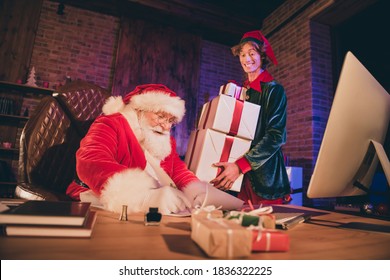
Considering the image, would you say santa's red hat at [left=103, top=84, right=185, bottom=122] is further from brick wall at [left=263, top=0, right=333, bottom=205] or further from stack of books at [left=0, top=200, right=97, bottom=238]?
brick wall at [left=263, top=0, right=333, bottom=205]

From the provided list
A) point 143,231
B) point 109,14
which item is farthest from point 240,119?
point 109,14

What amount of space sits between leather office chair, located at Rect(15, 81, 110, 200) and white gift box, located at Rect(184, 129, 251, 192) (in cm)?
74

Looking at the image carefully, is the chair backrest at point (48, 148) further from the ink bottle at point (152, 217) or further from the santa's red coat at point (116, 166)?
the ink bottle at point (152, 217)

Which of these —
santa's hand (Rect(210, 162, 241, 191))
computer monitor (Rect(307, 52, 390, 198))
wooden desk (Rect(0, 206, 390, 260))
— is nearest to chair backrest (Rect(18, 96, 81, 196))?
wooden desk (Rect(0, 206, 390, 260))

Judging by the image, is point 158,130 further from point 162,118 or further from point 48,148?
point 48,148

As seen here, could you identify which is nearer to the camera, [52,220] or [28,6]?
[52,220]

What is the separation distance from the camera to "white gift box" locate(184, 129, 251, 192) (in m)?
1.61

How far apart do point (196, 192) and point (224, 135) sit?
627mm

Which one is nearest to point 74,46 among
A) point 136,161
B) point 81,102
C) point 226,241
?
point 81,102

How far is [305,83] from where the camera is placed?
12.4 feet

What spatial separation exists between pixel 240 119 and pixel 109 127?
33.8 inches

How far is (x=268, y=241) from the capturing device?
1.50ft

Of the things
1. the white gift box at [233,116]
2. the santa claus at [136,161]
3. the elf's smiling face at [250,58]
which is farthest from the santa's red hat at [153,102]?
the elf's smiling face at [250,58]
